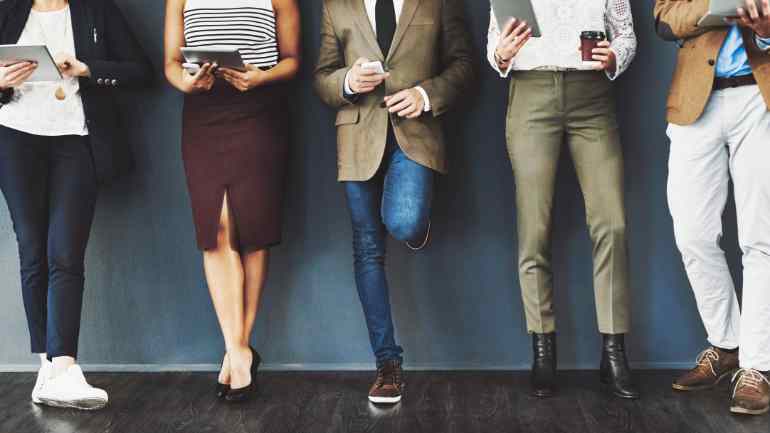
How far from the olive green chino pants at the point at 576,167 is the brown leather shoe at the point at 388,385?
0.56 m

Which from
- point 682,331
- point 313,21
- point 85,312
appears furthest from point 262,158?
point 682,331

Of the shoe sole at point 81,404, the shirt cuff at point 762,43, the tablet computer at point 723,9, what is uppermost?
the tablet computer at point 723,9

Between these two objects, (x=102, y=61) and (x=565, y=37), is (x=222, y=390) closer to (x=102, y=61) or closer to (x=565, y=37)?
(x=102, y=61)

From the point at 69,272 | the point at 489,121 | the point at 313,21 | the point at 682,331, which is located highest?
the point at 313,21

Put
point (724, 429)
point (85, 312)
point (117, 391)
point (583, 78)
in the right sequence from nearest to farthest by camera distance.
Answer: point (724, 429) < point (583, 78) < point (117, 391) < point (85, 312)

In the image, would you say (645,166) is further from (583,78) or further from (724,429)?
A: (724,429)

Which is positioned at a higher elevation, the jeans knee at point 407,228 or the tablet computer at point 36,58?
the tablet computer at point 36,58

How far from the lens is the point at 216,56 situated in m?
2.93

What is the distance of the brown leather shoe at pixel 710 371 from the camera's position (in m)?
3.18

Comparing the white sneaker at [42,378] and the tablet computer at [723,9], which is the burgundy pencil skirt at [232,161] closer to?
the white sneaker at [42,378]

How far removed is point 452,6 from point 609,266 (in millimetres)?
1116

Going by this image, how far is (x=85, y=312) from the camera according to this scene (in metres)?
3.70

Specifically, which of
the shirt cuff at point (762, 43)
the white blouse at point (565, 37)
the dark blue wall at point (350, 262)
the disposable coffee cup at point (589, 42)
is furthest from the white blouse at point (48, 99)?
the shirt cuff at point (762, 43)

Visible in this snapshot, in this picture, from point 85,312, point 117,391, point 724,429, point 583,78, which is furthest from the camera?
point 85,312
